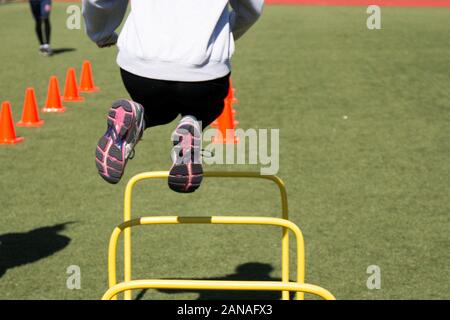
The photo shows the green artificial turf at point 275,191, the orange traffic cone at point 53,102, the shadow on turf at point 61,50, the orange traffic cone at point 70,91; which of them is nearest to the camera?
the green artificial turf at point 275,191

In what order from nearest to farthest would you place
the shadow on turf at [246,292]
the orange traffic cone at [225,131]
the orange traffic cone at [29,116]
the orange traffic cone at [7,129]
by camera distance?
the shadow on turf at [246,292]
the orange traffic cone at [7,129]
the orange traffic cone at [225,131]
the orange traffic cone at [29,116]

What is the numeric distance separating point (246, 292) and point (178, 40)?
2.41 meters

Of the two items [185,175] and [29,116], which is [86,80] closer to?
[29,116]

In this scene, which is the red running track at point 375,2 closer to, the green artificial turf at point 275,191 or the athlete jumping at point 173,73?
the green artificial turf at point 275,191

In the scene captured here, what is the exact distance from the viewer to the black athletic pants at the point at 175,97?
335cm

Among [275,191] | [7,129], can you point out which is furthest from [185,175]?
[7,129]

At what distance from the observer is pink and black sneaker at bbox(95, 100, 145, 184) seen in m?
3.29

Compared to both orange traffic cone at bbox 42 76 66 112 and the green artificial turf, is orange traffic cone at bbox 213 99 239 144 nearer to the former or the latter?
the green artificial turf

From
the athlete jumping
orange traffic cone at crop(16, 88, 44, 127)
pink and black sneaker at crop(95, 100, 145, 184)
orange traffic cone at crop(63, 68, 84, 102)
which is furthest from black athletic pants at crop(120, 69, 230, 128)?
orange traffic cone at crop(63, 68, 84, 102)

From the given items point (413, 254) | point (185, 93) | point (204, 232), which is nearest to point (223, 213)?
point (204, 232)

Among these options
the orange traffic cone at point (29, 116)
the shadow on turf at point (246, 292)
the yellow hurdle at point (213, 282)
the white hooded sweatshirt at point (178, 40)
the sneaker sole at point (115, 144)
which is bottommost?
the orange traffic cone at point (29, 116)

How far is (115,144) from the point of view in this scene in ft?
10.8

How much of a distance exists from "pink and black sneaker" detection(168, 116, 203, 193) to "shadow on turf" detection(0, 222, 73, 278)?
7.97ft

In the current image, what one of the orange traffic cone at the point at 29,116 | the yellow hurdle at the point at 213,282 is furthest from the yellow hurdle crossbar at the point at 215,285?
the orange traffic cone at the point at 29,116
